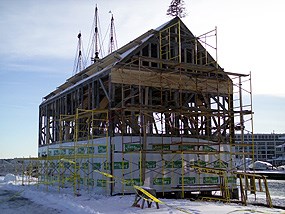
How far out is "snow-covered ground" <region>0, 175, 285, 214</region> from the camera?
14.7m

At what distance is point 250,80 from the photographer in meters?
23.5

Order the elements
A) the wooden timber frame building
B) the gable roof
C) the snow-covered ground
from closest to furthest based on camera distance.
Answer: the snow-covered ground < the wooden timber frame building < the gable roof

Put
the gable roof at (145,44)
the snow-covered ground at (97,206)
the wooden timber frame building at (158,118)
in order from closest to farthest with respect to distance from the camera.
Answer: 1. the snow-covered ground at (97,206)
2. the wooden timber frame building at (158,118)
3. the gable roof at (145,44)

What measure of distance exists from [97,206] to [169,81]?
30.7ft

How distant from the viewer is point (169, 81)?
22875mm

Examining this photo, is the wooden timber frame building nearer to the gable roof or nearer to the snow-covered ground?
the gable roof

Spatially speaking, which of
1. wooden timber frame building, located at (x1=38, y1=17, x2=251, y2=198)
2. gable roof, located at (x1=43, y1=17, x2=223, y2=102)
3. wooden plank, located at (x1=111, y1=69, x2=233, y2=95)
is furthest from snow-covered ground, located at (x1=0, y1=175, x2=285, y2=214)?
gable roof, located at (x1=43, y1=17, x2=223, y2=102)

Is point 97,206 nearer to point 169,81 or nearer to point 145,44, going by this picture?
point 169,81

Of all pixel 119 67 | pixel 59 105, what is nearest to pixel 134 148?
pixel 119 67

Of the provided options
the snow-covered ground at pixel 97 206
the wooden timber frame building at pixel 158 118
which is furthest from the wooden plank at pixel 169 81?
the snow-covered ground at pixel 97 206

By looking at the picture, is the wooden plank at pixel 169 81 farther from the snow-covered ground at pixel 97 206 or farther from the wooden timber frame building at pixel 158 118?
the snow-covered ground at pixel 97 206

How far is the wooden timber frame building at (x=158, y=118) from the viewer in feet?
67.3

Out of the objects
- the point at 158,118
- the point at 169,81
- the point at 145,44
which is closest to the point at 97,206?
the point at 158,118

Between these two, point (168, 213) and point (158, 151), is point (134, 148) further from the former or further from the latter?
point (168, 213)
